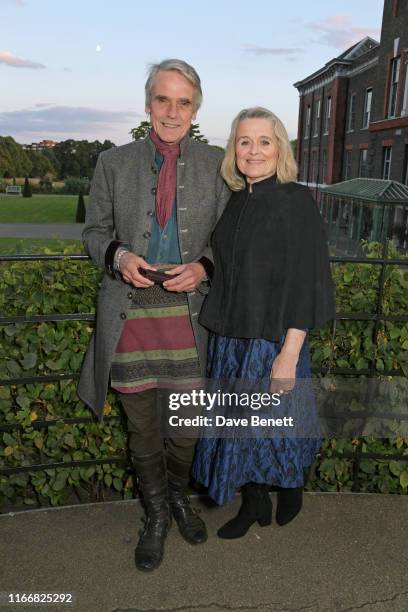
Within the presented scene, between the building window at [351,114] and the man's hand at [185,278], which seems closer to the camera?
the man's hand at [185,278]

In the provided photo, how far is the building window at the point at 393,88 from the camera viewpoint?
2545cm

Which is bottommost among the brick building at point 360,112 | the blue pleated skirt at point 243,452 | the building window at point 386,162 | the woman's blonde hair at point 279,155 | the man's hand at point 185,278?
the blue pleated skirt at point 243,452

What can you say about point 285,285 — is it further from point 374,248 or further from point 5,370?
point 5,370

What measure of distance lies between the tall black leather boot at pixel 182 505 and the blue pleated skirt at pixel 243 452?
178mm

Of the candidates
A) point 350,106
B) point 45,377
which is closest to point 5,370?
point 45,377

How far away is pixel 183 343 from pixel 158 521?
99cm

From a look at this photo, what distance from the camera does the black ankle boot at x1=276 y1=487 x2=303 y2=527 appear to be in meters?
3.05

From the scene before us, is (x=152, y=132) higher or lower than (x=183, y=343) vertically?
higher

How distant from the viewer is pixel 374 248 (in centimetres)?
361

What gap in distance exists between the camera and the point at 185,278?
8.19 feet

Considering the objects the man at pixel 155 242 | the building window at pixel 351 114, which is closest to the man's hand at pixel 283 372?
the man at pixel 155 242

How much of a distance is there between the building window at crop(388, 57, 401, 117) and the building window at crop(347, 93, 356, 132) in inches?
268

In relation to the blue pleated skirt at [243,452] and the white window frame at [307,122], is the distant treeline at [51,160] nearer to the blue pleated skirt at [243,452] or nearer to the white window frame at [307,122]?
the white window frame at [307,122]

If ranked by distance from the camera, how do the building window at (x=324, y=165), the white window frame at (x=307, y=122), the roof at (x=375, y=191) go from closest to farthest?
the roof at (x=375, y=191), the building window at (x=324, y=165), the white window frame at (x=307, y=122)
